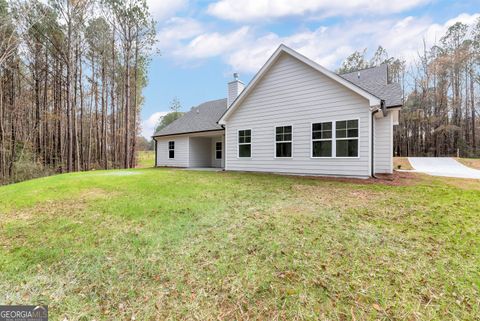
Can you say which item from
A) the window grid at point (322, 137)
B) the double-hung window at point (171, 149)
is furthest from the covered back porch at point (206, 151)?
the window grid at point (322, 137)

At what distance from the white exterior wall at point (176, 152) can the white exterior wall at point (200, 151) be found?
385 mm

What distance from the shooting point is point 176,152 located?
16719mm

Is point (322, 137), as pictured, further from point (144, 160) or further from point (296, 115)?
point (144, 160)

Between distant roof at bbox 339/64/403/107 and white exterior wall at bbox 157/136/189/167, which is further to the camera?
white exterior wall at bbox 157/136/189/167

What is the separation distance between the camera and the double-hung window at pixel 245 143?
1147cm

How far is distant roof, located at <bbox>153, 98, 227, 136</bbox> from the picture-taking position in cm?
1519

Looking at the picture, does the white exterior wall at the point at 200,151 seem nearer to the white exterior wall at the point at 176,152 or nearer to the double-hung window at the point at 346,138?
the white exterior wall at the point at 176,152

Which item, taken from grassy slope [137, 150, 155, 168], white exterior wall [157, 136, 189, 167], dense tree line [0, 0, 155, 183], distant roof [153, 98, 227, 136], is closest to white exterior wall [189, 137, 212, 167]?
white exterior wall [157, 136, 189, 167]

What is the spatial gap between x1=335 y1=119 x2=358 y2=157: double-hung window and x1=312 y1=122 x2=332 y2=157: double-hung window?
0.95 feet

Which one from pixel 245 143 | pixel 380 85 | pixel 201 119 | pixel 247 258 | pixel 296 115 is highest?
pixel 380 85

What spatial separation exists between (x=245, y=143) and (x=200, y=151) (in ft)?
19.1

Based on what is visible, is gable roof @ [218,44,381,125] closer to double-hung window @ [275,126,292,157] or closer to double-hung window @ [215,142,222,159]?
double-hung window @ [275,126,292,157]

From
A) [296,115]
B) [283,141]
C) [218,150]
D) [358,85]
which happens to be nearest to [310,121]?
[296,115]

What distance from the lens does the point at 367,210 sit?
4.87 metres
